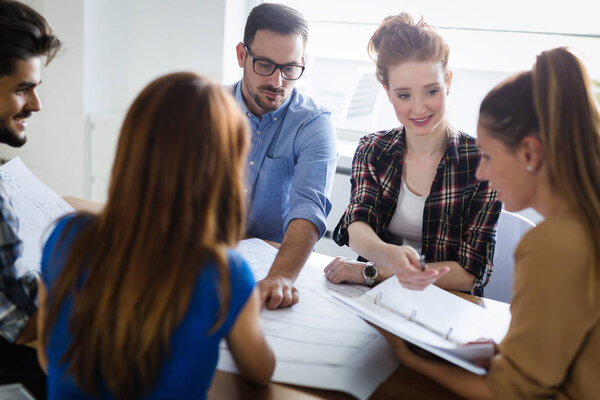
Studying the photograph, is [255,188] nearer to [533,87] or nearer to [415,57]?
[415,57]

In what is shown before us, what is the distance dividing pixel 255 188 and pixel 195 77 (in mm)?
1122

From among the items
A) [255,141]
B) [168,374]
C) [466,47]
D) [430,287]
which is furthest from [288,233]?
[466,47]

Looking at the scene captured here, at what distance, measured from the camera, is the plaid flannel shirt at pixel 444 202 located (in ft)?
4.64

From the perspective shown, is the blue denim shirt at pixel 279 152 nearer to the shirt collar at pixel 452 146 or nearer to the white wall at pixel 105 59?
the shirt collar at pixel 452 146

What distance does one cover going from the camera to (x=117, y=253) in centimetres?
68

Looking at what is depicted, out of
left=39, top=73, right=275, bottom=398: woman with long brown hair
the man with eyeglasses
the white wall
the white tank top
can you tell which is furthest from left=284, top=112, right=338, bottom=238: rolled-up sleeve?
the white wall

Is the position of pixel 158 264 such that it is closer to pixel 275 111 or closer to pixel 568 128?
pixel 568 128

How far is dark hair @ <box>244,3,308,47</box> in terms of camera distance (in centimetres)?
170

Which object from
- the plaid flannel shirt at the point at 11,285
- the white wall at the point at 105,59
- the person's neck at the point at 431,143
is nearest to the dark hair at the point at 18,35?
the plaid flannel shirt at the point at 11,285

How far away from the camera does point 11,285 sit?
899 mm

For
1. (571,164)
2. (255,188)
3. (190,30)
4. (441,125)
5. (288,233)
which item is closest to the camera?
(571,164)

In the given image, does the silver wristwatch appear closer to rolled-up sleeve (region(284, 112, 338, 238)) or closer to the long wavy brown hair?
rolled-up sleeve (region(284, 112, 338, 238))

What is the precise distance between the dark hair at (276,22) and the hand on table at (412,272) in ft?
2.96

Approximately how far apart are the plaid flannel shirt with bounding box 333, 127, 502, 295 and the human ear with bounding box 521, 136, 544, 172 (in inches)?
22.2
